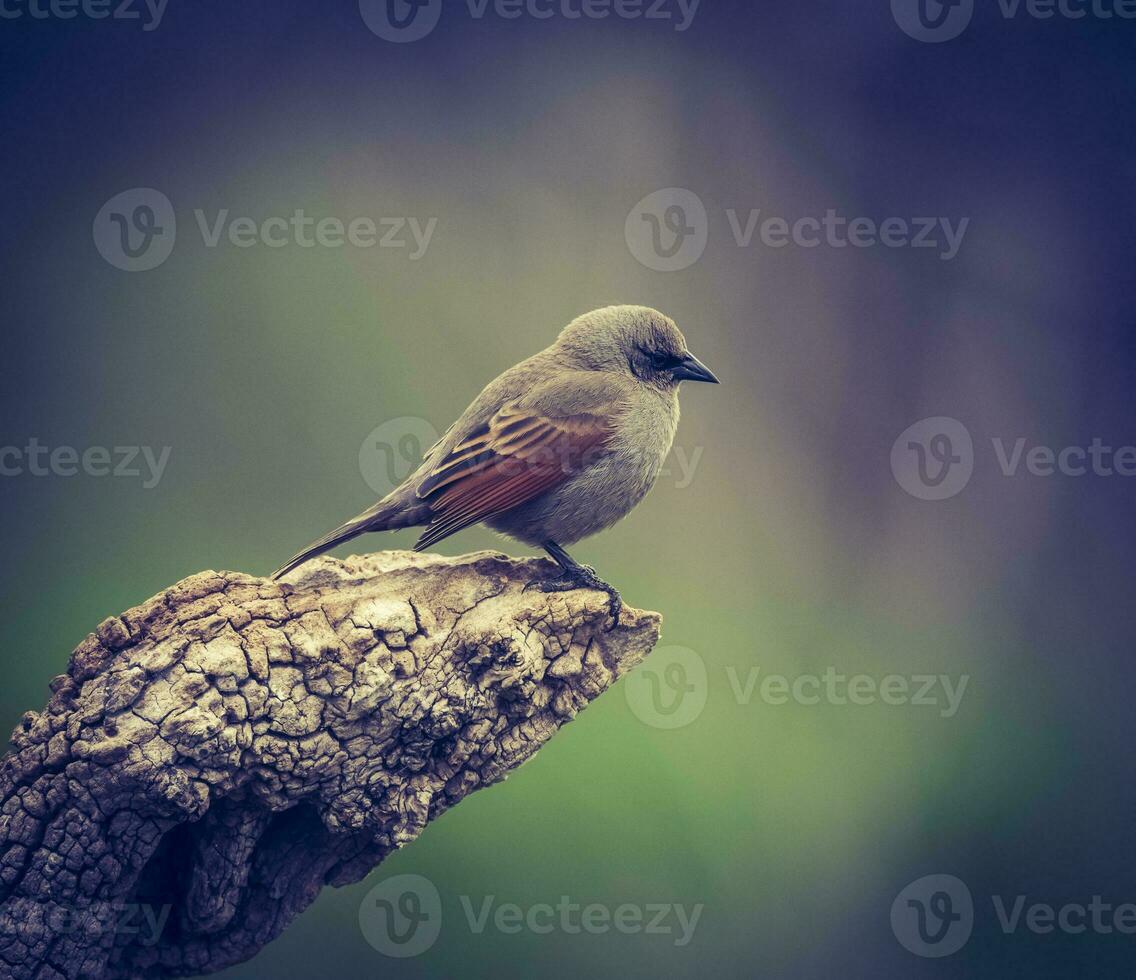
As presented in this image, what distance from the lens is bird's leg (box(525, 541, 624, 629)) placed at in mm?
4203

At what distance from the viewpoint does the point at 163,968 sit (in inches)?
155

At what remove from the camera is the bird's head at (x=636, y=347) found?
4.83 metres

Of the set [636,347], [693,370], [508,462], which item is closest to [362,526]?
[508,462]

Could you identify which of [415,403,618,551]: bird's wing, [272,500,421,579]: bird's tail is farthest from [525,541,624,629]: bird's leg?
[272,500,421,579]: bird's tail

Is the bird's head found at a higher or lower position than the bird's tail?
higher

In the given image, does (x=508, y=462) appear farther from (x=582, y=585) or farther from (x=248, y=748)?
(x=248, y=748)

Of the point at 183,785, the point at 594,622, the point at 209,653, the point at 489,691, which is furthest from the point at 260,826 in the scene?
the point at 594,622

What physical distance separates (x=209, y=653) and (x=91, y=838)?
0.69 meters

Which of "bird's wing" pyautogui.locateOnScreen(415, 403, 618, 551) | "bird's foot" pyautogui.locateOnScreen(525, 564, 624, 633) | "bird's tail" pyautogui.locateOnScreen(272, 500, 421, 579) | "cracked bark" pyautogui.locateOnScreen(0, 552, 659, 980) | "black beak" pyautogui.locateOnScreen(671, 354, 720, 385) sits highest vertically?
"black beak" pyautogui.locateOnScreen(671, 354, 720, 385)

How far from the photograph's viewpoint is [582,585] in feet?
14.3

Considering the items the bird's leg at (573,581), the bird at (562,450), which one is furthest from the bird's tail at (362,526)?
the bird's leg at (573,581)

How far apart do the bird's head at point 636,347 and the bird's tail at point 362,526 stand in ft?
3.46

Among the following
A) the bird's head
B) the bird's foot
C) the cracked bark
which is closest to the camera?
the cracked bark

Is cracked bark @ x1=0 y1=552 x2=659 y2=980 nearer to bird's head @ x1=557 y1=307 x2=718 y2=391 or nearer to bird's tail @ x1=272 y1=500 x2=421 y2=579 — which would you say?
bird's tail @ x1=272 y1=500 x2=421 y2=579
